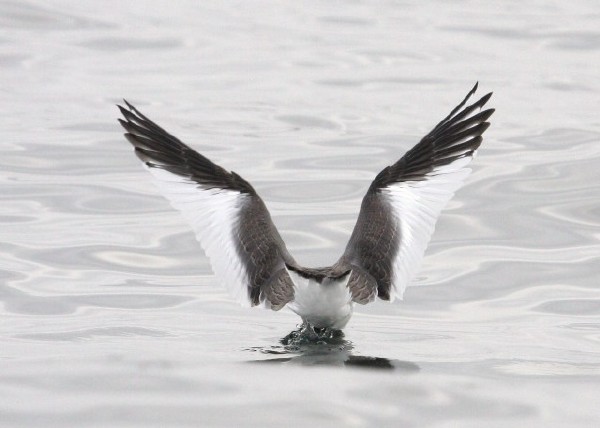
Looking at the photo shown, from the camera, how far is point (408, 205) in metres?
9.48

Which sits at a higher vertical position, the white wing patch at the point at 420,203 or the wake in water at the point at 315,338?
the white wing patch at the point at 420,203

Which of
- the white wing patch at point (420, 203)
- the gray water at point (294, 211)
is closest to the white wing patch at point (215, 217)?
the gray water at point (294, 211)

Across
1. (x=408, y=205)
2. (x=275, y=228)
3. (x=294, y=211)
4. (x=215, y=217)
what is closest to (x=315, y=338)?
(x=275, y=228)

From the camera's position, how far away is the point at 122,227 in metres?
12.6

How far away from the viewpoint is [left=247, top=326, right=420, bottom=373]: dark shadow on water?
7.98m

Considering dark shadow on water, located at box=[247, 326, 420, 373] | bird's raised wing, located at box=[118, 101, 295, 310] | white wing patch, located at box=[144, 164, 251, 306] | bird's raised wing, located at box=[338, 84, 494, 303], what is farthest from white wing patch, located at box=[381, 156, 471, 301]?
white wing patch, located at box=[144, 164, 251, 306]

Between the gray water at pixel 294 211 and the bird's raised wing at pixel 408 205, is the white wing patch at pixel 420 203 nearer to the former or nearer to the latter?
the bird's raised wing at pixel 408 205

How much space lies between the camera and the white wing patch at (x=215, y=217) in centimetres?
892

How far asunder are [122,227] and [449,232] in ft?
10.4

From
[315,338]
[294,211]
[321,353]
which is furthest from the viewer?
[294,211]

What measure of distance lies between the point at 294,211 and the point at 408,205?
3920 mm

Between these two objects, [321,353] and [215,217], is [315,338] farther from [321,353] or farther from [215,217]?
[215,217]

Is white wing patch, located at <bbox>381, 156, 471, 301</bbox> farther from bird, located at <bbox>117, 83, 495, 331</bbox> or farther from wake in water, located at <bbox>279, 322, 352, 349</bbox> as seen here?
wake in water, located at <bbox>279, 322, 352, 349</bbox>

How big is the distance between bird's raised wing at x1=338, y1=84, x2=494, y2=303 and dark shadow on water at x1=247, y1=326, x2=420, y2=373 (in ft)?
1.39
